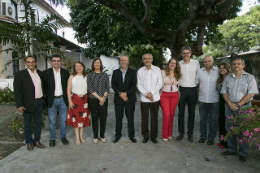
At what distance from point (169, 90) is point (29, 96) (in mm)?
2925

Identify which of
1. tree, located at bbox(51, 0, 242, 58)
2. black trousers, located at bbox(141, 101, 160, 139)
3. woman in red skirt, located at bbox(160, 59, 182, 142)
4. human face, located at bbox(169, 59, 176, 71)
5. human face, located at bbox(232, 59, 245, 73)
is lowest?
black trousers, located at bbox(141, 101, 160, 139)

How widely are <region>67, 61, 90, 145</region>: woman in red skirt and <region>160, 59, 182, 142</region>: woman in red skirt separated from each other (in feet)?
5.71

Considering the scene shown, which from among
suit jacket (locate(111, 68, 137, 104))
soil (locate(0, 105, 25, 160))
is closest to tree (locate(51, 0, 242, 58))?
suit jacket (locate(111, 68, 137, 104))

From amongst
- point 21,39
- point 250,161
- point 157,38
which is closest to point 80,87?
point 21,39

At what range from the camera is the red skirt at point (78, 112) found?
430 cm

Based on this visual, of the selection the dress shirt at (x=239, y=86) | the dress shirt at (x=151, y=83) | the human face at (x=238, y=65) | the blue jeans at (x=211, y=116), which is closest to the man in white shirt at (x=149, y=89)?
the dress shirt at (x=151, y=83)

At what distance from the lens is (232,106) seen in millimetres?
3535

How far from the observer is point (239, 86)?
3514 millimetres

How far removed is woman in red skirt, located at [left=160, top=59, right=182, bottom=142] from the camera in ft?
14.5

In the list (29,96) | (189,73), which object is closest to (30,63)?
(29,96)

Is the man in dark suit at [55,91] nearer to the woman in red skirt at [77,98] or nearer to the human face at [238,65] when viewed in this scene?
the woman in red skirt at [77,98]

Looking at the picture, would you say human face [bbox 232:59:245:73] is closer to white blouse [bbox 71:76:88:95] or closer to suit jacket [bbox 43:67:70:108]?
white blouse [bbox 71:76:88:95]

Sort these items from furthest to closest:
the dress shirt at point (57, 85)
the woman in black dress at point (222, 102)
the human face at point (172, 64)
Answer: the human face at point (172, 64), the dress shirt at point (57, 85), the woman in black dress at point (222, 102)

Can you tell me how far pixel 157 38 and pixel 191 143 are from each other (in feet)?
20.4
